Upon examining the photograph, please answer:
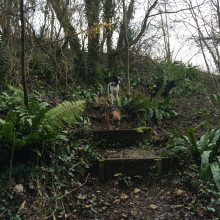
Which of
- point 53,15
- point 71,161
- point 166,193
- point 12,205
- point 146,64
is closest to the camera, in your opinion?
point 12,205

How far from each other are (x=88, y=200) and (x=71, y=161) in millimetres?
742

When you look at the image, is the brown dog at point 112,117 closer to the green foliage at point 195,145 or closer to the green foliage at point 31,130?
the green foliage at point 31,130

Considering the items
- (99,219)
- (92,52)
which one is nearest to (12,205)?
(99,219)

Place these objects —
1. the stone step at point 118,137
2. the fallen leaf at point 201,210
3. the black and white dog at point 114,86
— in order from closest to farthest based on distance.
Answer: the fallen leaf at point 201,210 < the stone step at point 118,137 < the black and white dog at point 114,86

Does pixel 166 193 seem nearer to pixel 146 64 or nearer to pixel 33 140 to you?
pixel 33 140

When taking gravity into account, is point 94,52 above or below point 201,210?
above

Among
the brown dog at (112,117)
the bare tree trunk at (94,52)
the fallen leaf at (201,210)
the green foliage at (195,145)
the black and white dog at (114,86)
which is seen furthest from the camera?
the bare tree trunk at (94,52)

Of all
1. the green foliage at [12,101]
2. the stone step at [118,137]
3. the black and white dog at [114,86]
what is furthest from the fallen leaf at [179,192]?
the black and white dog at [114,86]

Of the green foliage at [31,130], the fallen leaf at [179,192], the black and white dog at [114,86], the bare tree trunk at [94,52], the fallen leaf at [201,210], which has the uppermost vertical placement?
the bare tree trunk at [94,52]

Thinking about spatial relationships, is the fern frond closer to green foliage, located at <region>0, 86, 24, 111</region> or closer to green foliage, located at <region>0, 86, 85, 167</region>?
green foliage, located at <region>0, 86, 85, 167</region>

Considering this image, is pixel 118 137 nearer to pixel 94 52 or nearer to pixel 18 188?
pixel 18 188

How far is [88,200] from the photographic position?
3.05 m

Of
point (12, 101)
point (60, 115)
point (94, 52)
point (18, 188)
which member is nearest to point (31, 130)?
point (60, 115)

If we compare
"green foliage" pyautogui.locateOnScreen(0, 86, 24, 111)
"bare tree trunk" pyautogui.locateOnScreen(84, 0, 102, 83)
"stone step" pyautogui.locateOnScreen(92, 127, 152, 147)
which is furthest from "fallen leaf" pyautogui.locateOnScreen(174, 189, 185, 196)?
"bare tree trunk" pyautogui.locateOnScreen(84, 0, 102, 83)
